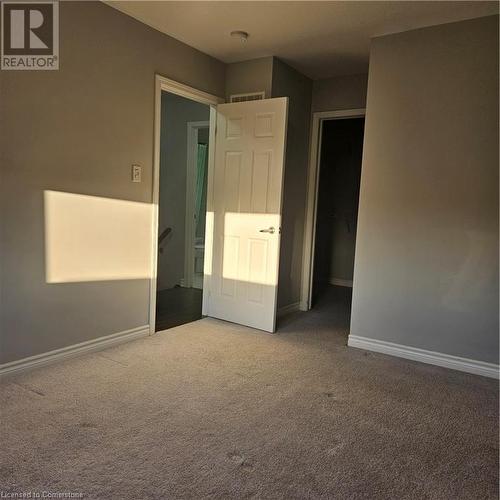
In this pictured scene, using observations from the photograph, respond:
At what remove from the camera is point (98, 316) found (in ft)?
10.5

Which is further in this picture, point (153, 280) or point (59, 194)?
point (153, 280)

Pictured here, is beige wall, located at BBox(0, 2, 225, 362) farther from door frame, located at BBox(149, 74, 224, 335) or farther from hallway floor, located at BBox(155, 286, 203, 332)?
hallway floor, located at BBox(155, 286, 203, 332)

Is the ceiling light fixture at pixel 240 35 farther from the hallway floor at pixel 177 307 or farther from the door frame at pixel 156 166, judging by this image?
the hallway floor at pixel 177 307

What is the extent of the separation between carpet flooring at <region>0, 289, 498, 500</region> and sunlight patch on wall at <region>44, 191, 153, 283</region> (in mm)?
631

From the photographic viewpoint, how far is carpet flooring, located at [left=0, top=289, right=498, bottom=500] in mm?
1772

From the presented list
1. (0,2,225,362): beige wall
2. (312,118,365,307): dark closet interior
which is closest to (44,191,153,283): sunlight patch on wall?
(0,2,225,362): beige wall

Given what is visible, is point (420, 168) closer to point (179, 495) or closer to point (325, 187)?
point (179, 495)

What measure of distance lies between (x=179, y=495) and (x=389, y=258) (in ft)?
8.07

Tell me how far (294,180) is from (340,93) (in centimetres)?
107

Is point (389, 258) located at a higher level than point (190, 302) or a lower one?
higher

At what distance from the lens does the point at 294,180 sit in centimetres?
447

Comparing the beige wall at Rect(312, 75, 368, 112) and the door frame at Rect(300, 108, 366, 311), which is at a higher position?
the beige wall at Rect(312, 75, 368, 112)

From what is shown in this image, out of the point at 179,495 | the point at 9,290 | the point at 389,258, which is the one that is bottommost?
the point at 179,495

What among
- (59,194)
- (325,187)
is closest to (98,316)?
(59,194)
